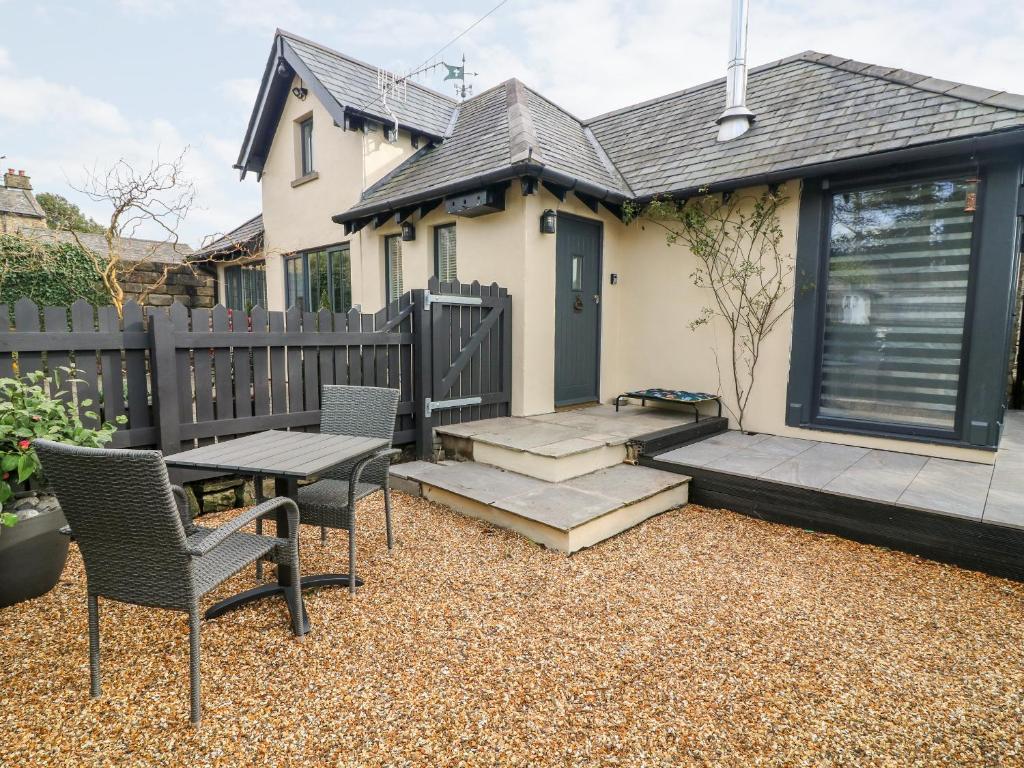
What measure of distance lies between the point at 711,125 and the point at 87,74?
15.6 metres

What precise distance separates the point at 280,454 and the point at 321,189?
7329 millimetres

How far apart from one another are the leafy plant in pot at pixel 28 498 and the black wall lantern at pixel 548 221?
171 inches

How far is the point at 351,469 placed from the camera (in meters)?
2.94

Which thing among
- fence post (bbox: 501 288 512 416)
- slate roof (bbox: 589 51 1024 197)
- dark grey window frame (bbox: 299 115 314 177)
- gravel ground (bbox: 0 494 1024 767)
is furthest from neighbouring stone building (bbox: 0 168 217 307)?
slate roof (bbox: 589 51 1024 197)

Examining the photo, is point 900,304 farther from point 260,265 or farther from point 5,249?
point 5,249

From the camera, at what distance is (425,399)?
4.96m

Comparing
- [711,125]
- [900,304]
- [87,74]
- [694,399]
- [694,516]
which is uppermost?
[87,74]

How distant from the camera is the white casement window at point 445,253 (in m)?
6.75

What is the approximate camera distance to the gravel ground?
1758 mm

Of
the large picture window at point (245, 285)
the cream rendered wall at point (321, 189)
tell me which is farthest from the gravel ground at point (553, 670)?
the large picture window at point (245, 285)

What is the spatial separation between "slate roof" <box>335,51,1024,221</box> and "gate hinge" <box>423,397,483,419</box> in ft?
7.70

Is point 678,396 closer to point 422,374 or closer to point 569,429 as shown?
point 569,429

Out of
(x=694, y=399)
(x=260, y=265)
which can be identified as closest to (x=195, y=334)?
(x=694, y=399)

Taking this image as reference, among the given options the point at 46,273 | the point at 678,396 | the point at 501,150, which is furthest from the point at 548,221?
the point at 46,273
